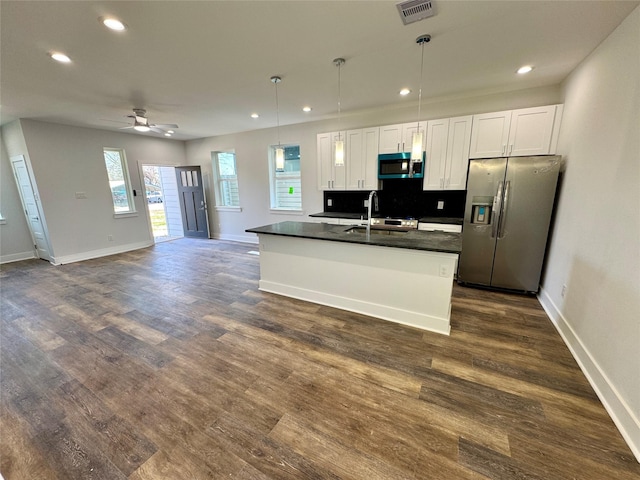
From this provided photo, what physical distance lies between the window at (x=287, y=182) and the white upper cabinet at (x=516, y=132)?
3.43 m

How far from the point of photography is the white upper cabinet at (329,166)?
15.2 ft

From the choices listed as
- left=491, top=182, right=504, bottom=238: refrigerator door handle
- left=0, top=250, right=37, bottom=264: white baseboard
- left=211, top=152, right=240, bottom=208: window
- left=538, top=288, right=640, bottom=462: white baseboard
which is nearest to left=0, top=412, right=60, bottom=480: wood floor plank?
left=538, top=288, right=640, bottom=462: white baseboard

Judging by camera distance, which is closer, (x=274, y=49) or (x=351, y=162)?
(x=274, y=49)

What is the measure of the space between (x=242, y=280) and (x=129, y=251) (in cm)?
384

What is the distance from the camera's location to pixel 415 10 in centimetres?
185

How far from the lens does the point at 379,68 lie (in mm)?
2812

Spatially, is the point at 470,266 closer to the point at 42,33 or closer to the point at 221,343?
the point at 221,343

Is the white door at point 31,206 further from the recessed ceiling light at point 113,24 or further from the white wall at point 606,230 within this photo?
the white wall at point 606,230

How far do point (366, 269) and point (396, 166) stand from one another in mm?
2116

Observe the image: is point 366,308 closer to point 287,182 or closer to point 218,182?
point 287,182

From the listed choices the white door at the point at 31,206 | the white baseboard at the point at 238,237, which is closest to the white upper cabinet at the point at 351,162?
the white baseboard at the point at 238,237

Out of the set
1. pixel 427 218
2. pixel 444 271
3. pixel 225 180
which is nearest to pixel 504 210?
pixel 427 218

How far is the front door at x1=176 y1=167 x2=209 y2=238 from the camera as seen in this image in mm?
6750

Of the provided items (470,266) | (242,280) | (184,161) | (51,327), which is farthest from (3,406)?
(184,161)
